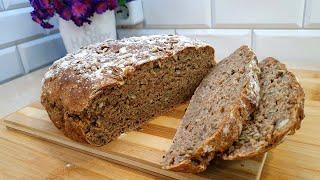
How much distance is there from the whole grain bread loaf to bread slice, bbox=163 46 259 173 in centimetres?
14

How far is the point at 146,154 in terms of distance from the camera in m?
1.04

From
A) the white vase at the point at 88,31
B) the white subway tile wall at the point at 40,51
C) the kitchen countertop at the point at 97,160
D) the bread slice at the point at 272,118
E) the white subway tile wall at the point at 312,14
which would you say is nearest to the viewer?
the bread slice at the point at 272,118

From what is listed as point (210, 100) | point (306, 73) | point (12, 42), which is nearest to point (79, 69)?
point (210, 100)

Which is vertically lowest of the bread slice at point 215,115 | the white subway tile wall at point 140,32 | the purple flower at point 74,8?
the bread slice at point 215,115

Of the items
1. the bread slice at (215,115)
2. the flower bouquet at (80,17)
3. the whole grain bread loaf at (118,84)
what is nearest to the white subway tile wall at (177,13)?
the flower bouquet at (80,17)

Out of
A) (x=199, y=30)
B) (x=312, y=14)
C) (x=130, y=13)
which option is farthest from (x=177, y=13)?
(x=312, y=14)

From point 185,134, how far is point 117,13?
125 cm

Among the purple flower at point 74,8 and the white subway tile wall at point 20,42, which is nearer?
the purple flower at point 74,8

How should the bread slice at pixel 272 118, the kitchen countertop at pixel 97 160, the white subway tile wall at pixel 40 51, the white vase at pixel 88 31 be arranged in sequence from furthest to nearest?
the white subway tile wall at pixel 40 51 → the white vase at pixel 88 31 → the kitchen countertop at pixel 97 160 → the bread slice at pixel 272 118

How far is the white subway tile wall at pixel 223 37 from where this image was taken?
1.74 meters

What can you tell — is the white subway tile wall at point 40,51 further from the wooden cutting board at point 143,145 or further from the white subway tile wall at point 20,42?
the wooden cutting board at point 143,145

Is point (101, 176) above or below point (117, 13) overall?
below

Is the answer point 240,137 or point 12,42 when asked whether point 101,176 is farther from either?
point 12,42

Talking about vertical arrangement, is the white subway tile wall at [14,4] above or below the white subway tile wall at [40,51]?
above
